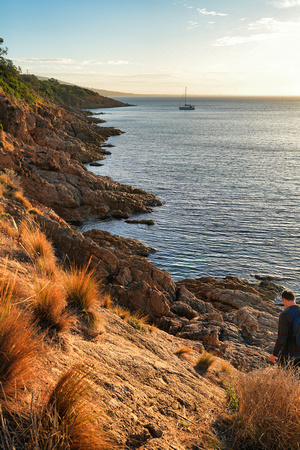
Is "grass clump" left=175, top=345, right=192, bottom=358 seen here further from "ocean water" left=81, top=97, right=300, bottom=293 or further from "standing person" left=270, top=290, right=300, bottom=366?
"ocean water" left=81, top=97, right=300, bottom=293

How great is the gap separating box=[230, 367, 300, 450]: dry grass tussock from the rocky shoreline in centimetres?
432

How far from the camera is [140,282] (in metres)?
12.4

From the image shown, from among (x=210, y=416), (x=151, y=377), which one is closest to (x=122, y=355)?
(x=151, y=377)

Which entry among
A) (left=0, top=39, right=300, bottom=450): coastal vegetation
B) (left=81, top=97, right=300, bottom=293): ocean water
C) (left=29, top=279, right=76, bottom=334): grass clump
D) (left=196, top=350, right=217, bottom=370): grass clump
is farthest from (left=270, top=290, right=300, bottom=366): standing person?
(left=81, top=97, right=300, bottom=293): ocean water

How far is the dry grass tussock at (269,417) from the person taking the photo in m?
3.84

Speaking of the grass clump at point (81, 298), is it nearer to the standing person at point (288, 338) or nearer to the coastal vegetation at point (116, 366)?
the coastal vegetation at point (116, 366)

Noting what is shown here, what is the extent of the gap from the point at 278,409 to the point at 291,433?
10.2 inches

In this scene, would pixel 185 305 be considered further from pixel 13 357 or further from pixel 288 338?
pixel 13 357

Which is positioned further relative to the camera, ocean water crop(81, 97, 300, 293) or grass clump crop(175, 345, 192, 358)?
ocean water crop(81, 97, 300, 293)

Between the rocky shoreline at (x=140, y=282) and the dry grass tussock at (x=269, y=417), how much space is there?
432 centimetres

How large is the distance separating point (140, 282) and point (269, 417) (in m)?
8.73

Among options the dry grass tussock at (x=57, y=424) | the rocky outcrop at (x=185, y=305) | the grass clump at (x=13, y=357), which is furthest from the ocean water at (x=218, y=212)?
the dry grass tussock at (x=57, y=424)

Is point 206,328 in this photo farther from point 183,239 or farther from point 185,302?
point 183,239

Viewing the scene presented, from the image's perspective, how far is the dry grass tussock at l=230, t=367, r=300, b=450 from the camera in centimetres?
384
